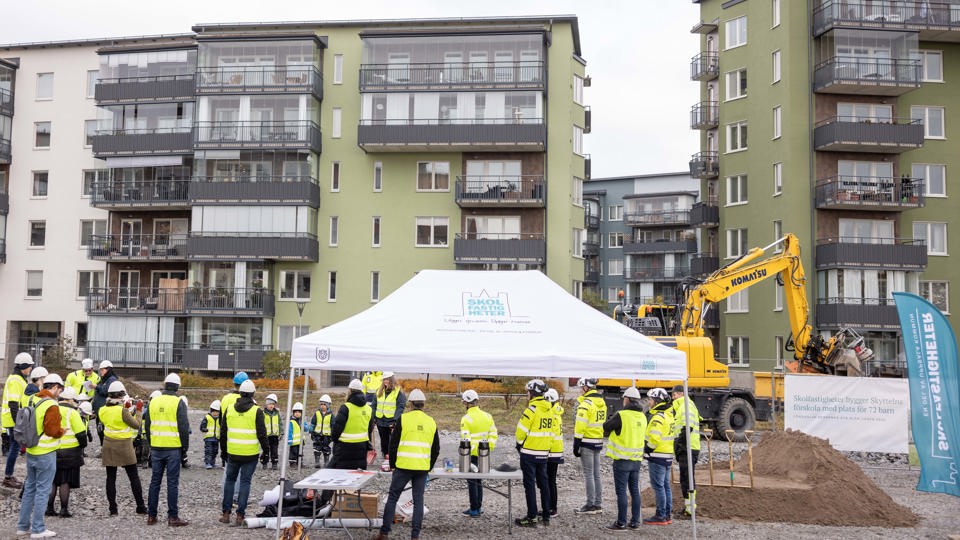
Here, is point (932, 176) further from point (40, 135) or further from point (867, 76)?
point (40, 135)

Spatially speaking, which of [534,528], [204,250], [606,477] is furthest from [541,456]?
[204,250]

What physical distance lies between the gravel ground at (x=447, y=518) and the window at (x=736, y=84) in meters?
33.0

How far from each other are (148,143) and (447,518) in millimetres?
38691

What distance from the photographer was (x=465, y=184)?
44219 mm

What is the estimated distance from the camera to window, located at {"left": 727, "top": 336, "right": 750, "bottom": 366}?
44.8 meters

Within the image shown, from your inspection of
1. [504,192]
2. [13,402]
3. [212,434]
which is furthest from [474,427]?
[504,192]

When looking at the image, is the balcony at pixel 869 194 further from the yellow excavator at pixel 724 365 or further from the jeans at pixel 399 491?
the jeans at pixel 399 491

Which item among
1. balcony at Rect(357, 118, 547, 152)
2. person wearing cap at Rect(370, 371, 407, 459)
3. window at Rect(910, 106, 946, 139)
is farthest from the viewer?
window at Rect(910, 106, 946, 139)

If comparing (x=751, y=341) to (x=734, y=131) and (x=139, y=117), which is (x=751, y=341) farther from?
(x=139, y=117)

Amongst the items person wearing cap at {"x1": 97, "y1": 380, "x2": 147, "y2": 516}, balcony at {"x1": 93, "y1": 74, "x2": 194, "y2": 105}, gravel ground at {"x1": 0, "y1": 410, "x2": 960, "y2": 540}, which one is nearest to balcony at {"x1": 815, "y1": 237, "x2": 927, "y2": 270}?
gravel ground at {"x1": 0, "y1": 410, "x2": 960, "y2": 540}

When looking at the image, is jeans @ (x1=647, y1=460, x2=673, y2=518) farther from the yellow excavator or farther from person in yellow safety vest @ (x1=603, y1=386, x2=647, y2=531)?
the yellow excavator

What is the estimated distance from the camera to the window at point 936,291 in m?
42.9

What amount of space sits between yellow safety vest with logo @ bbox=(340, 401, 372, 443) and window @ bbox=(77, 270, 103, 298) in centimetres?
4049

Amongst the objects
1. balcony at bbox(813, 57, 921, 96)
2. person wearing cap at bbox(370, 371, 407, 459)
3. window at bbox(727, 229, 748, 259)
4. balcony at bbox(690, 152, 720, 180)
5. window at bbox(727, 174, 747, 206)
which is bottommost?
person wearing cap at bbox(370, 371, 407, 459)
